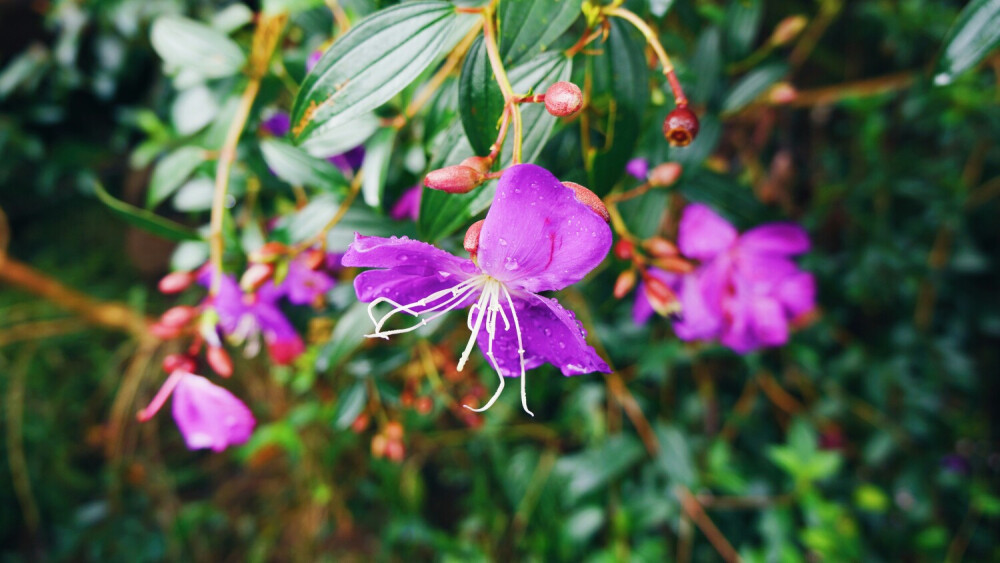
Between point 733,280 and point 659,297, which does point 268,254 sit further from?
point 733,280

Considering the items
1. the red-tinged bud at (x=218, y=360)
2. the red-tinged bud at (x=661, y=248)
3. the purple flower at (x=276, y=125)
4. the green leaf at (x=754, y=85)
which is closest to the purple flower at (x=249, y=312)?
the red-tinged bud at (x=218, y=360)

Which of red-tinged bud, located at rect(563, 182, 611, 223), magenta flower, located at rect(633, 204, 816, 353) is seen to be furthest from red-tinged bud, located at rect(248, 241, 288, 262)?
magenta flower, located at rect(633, 204, 816, 353)

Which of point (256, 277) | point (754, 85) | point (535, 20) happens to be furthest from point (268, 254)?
point (754, 85)

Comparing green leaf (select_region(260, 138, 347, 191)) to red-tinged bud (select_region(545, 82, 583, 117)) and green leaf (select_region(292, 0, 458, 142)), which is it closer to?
green leaf (select_region(292, 0, 458, 142))

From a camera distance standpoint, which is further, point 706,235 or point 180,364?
point 706,235

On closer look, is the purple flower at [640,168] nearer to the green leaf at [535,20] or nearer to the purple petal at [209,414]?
the green leaf at [535,20]

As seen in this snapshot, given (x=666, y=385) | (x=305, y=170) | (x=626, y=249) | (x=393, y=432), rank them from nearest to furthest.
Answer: (x=626, y=249) → (x=305, y=170) → (x=393, y=432) → (x=666, y=385)
